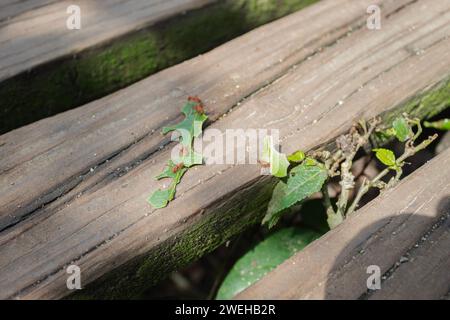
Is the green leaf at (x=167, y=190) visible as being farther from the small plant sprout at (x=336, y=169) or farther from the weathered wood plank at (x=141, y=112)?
the small plant sprout at (x=336, y=169)

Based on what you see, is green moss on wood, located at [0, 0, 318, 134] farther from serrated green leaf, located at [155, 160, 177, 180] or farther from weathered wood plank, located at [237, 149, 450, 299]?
weathered wood plank, located at [237, 149, 450, 299]

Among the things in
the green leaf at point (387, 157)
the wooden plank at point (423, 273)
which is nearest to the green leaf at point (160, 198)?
the wooden plank at point (423, 273)

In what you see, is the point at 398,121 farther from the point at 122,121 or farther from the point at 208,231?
the point at 122,121

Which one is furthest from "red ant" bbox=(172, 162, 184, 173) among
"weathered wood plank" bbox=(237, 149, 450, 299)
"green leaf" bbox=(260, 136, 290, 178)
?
"weathered wood plank" bbox=(237, 149, 450, 299)

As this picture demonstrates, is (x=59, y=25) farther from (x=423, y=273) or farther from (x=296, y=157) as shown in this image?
(x=423, y=273)

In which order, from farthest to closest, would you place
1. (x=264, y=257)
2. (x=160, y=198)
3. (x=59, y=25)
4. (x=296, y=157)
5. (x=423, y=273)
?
1. (x=264, y=257)
2. (x=59, y=25)
3. (x=296, y=157)
4. (x=160, y=198)
5. (x=423, y=273)

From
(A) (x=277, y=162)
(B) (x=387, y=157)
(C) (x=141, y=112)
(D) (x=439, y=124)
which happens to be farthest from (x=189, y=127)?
(D) (x=439, y=124)
